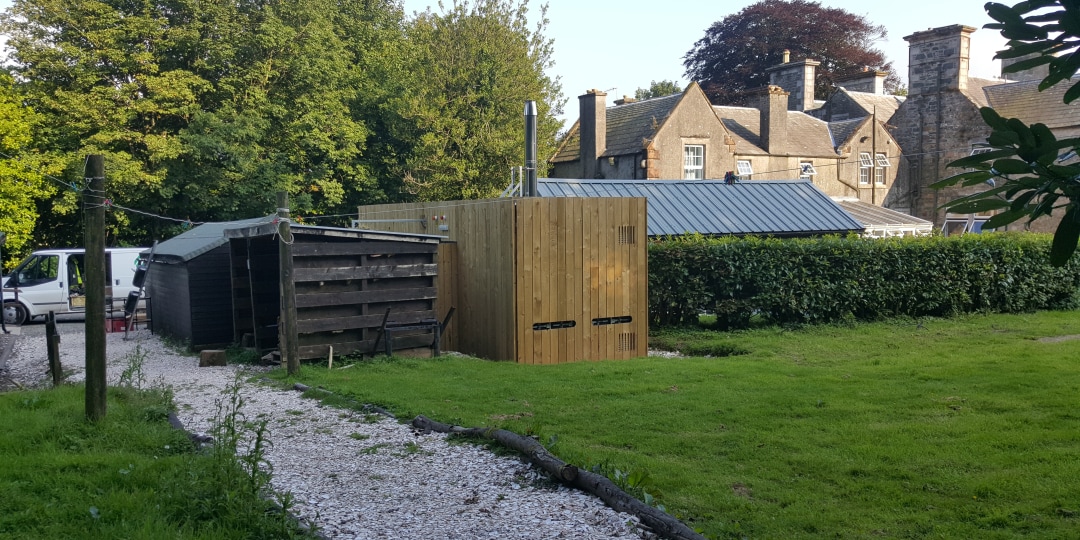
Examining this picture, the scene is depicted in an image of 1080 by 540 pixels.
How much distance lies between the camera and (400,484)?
6.49 meters

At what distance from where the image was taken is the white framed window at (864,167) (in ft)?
124

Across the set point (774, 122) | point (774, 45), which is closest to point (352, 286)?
point (774, 122)

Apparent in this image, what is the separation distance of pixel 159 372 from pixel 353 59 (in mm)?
27577

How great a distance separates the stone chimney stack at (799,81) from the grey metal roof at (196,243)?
103 feet

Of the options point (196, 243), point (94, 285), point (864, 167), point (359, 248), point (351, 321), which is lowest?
point (351, 321)

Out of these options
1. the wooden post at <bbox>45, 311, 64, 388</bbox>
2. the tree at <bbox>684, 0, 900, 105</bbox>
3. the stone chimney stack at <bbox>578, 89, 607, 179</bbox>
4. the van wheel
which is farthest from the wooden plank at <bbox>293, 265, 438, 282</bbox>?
the tree at <bbox>684, 0, 900, 105</bbox>

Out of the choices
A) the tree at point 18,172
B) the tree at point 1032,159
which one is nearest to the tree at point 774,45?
the tree at point 18,172

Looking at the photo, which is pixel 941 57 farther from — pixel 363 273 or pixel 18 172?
pixel 18 172

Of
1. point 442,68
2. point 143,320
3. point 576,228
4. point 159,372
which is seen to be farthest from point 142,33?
point 576,228

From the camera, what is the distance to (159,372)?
12.8 m

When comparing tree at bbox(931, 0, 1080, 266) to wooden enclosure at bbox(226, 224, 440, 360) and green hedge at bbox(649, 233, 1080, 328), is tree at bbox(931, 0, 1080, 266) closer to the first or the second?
wooden enclosure at bbox(226, 224, 440, 360)

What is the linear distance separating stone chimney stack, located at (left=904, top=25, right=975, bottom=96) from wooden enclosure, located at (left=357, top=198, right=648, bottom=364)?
28.1 metres

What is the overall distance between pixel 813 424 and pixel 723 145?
27.0m

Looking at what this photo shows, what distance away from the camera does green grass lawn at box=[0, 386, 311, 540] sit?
5199 millimetres
